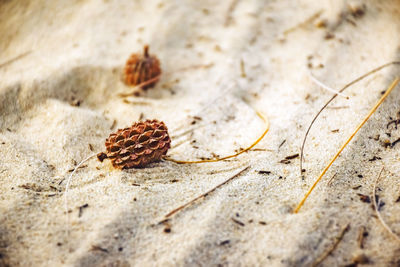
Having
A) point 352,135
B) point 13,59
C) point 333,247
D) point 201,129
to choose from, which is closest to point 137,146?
point 201,129

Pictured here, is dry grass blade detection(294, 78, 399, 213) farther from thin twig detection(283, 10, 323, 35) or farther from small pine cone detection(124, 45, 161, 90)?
small pine cone detection(124, 45, 161, 90)

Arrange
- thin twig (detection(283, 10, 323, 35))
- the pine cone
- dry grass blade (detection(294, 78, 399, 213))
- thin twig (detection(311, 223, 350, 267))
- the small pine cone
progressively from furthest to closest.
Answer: thin twig (detection(283, 10, 323, 35)) → the small pine cone → the pine cone → dry grass blade (detection(294, 78, 399, 213)) → thin twig (detection(311, 223, 350, 267))

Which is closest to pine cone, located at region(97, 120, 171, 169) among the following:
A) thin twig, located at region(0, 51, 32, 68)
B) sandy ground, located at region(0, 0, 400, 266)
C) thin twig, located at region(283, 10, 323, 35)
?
sandy ground, located at region(0, 0, 400, 266)

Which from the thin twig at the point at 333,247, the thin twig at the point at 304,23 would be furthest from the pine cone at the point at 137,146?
the thin twig at the point at 304,23

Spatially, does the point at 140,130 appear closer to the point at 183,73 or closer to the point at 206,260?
the point at 206,260

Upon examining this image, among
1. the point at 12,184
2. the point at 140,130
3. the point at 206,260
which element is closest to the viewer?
the point at 206,260

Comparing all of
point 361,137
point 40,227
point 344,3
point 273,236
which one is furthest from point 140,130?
point 344,3
